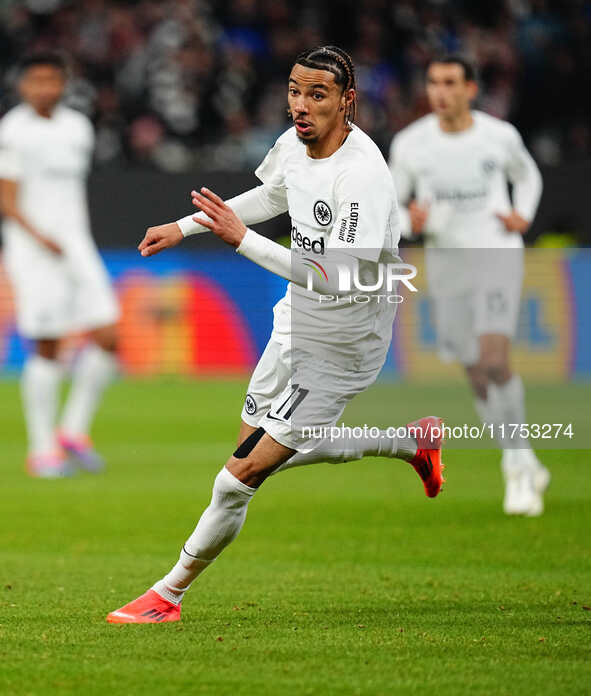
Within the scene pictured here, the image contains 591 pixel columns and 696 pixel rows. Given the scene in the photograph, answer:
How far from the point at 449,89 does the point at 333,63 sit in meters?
3.53

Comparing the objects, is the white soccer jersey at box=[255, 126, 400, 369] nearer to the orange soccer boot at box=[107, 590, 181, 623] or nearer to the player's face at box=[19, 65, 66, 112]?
the orange soccer boot at box=[107, 590, 181, 623]

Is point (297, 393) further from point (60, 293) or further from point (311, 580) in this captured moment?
point (60, 293)

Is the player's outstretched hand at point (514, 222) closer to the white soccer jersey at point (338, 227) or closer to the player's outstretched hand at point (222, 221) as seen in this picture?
the white soccer jersey at point (338, 227)

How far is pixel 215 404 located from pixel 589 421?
4.45 m

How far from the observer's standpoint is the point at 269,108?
17.7 meters

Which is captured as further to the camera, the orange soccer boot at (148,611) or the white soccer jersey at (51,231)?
the white soccer jersey at (51,231)

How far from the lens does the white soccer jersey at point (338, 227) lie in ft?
16.7

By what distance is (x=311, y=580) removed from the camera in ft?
20.9

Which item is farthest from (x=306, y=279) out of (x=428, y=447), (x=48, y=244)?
(x=48, y=244)

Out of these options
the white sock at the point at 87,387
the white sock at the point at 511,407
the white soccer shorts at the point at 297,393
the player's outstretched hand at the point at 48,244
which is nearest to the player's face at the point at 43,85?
the player's outstretched hand at the point at 48,244

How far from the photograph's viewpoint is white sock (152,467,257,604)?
17.4 ft

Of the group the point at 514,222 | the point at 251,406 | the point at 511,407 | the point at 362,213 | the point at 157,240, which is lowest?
the point at 511,407

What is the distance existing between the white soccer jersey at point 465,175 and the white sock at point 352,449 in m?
3.05

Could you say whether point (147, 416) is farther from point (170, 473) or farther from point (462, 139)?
point (462, 139)
